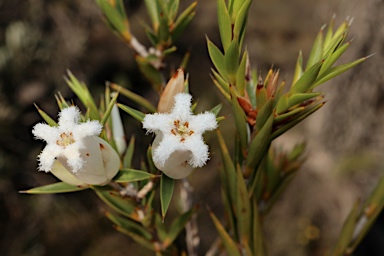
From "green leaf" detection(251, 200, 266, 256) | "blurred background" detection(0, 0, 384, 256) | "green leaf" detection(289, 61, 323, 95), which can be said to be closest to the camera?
"green leaf" detection(289, 61, 323, 95)

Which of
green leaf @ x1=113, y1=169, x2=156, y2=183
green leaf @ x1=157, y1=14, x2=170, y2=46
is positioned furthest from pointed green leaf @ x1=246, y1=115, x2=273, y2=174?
green leaf @ x1=157, y1=14, x2=170, y2=46

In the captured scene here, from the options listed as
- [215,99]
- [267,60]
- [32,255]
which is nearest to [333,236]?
[215,99]

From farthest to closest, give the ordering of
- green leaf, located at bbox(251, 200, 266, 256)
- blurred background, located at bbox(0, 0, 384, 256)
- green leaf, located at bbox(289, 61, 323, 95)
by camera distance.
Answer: blurred background, located at bbox(0, 0, 384, 256), green leaf, located at bbox(251, 200, 266, 256), green leaf, located at bbox(289, 61, 323, 95)

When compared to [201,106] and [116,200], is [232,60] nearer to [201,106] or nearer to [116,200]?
[116,200]

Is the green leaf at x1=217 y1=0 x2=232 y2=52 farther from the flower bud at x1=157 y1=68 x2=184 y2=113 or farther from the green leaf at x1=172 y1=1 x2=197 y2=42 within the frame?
the green leaf at x1=172 y1=1 x2=197 y2=42

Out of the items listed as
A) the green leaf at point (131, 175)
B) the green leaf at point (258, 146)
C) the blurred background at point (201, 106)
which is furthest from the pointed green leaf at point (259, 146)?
the blurred background at point (201, 106)

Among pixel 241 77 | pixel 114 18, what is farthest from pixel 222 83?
pixel 114 18

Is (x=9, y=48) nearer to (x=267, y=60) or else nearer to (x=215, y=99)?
(x=215, y=99)
